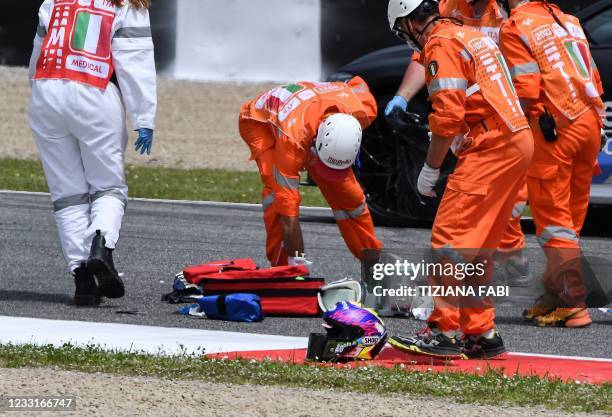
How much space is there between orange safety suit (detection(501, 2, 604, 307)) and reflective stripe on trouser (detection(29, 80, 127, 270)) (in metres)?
2.08

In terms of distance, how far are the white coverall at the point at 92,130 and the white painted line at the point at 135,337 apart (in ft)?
2.98

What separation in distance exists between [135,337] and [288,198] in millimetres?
1693

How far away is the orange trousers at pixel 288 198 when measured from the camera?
352 inches

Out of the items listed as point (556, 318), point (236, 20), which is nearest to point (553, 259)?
point (556, 318)

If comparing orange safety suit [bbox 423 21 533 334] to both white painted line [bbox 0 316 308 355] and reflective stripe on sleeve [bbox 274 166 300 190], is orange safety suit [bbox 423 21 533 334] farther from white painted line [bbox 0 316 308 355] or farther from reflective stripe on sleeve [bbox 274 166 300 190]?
reflective stripe on sleeve [bbox 274 166 300 190]

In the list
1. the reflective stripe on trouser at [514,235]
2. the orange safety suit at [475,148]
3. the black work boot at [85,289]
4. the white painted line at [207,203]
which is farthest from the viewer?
the white painted line at [207,203]

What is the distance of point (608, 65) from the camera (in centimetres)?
1139

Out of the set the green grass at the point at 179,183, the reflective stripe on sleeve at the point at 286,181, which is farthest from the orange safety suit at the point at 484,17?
the green grass at the point at 179,183

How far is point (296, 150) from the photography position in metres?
8.88

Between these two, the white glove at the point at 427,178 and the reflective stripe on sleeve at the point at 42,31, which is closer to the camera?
the white glove at the point at 427,178

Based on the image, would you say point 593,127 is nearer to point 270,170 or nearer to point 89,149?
point 270,170

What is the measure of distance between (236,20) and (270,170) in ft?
30.3

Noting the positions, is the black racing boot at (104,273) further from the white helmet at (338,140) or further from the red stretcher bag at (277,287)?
the white helmet at (338,140)

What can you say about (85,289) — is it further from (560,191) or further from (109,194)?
(560,191)
